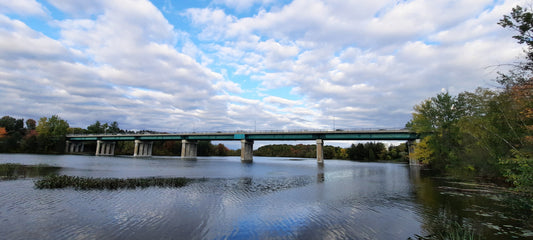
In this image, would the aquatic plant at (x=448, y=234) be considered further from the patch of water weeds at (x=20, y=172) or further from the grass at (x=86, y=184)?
the patch of water weeds at (x=20, y=172)

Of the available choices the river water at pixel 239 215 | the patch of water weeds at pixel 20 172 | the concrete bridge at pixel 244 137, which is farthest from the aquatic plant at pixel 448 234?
the concrete bridge at pixel 244 137

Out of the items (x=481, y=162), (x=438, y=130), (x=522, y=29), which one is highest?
(x=522, y=29)

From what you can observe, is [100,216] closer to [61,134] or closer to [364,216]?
[364,216]

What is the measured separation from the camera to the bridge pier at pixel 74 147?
544ft

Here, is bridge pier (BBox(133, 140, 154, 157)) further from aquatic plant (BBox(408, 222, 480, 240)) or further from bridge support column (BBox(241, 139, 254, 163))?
aquatic plant (BBox(408, 222, 480, 240))

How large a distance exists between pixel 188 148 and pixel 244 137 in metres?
41.6

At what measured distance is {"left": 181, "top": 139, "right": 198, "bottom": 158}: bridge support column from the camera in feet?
449

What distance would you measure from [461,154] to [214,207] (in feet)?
163

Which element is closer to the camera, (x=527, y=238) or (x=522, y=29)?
(x=527, y=238)

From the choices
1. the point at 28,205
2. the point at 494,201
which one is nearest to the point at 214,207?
the point at 28,205

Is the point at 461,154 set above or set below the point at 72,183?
above

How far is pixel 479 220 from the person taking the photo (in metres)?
14.4

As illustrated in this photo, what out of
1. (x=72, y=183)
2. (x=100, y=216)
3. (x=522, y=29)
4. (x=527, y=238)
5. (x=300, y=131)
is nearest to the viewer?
(x=527, y=238)

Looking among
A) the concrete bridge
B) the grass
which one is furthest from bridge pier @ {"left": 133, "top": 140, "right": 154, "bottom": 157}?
the grass
